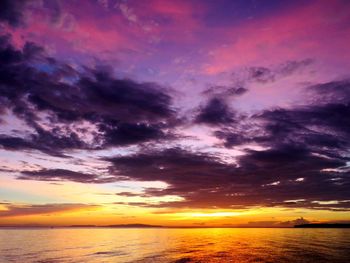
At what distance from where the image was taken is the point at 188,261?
67812mm

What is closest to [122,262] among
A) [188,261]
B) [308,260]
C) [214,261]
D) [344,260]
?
[188,261]

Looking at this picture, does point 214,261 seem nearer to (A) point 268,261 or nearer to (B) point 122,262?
(A) point 268,261

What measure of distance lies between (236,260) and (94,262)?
98.8ft

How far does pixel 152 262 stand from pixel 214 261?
13.1 meters

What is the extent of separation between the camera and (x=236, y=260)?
225 feet

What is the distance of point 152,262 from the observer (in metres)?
65.8

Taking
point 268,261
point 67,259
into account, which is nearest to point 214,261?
point 268,261

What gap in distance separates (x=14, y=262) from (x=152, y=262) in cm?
2900

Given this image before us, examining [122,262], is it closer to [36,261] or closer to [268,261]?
[36,261]

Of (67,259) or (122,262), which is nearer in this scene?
(122,262)

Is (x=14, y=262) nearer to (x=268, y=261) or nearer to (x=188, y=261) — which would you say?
(x=188, y=261)

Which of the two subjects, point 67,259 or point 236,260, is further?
point 67,259

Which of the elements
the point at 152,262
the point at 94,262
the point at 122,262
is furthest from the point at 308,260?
the point at 94,262

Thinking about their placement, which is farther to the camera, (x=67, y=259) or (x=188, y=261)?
(x=67, y=259)
